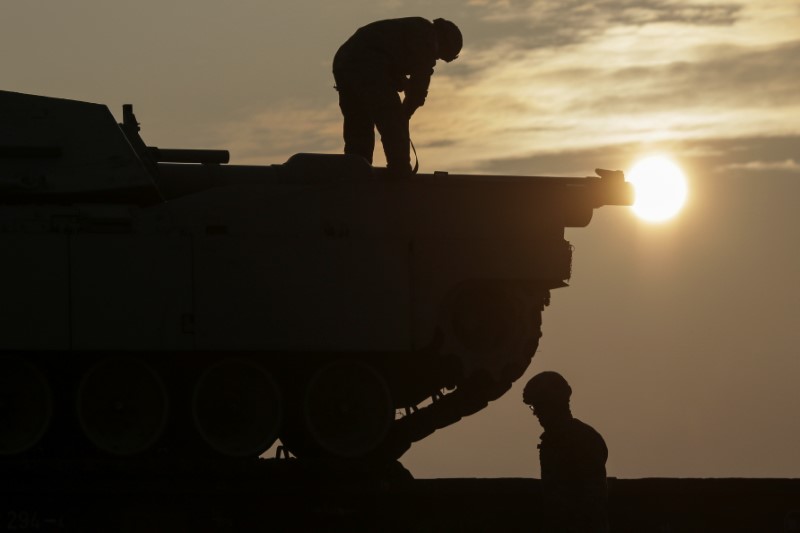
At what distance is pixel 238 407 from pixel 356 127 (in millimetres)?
3394

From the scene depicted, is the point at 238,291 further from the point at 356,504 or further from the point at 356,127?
the point at 356,127

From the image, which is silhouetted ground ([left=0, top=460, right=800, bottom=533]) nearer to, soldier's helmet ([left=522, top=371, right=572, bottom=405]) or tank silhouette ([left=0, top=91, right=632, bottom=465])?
tank silhouette ([left=0, top=91, right=632, bottom=465])

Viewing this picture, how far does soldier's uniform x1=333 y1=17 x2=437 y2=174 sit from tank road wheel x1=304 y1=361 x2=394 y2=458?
2.30 m

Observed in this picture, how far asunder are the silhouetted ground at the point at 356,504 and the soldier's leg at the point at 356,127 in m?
3.90

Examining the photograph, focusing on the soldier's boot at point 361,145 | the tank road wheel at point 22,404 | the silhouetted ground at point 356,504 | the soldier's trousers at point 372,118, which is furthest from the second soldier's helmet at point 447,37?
the tank road wheel at point 22,404

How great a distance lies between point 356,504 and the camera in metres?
13.0

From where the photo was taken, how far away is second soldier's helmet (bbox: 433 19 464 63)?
15.6 m

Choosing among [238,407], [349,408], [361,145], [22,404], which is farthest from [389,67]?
[22,404]

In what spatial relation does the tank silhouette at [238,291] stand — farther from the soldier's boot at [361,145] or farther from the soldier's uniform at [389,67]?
the soldier's boot at [361,145]

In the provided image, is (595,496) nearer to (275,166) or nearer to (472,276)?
(472,276)

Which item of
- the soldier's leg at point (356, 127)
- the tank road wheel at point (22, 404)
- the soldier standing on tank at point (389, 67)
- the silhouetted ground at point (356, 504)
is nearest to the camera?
the silhouetted ground at point (356, 504)

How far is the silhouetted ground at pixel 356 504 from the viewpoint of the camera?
1253 centimetres

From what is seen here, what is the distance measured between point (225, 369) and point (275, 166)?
197 cm

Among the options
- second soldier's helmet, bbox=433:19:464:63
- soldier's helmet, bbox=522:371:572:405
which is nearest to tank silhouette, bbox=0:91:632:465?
second soldier's helmet, bbox=433:19:464:63
